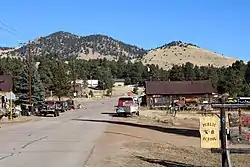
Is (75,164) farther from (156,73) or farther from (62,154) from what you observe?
(156,73)

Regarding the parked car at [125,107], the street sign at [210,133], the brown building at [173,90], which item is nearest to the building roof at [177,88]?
the brown building at [173,90]

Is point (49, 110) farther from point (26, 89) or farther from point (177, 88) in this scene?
point (177, 88)

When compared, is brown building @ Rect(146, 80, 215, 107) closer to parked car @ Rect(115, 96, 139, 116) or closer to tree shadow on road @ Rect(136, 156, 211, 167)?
parked car @ Rect(115, 96, 139, 116)

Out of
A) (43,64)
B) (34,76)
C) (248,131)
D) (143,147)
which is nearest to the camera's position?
(248,131)

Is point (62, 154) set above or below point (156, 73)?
below

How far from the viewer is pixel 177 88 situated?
106438mm

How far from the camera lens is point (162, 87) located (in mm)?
105375

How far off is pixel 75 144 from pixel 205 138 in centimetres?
1087

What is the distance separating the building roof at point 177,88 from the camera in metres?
104

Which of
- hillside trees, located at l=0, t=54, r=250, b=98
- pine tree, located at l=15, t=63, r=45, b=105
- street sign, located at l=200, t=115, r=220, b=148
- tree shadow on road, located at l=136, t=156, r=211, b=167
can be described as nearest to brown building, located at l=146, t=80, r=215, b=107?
hillside trees, located at l=0, t=54, r=250, b=98

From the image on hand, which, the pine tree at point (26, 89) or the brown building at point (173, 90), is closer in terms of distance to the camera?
the pine tree at point (26, 89)

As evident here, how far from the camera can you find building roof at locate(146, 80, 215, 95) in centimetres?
10414

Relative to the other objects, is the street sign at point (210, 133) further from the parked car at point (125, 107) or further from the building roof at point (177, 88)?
the building roof at point (177, 88)

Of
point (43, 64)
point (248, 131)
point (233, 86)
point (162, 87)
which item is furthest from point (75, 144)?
point (43, 64)
